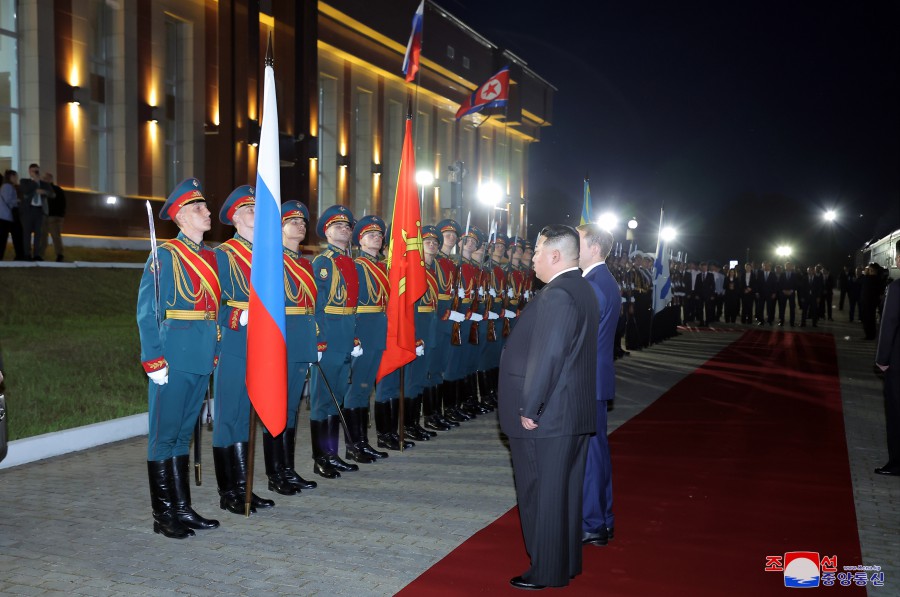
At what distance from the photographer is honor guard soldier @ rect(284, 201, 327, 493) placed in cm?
607

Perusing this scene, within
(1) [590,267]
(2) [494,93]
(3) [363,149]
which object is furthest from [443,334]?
(3) [363,149]

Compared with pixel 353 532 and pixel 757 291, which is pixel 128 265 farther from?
pixel 757 291

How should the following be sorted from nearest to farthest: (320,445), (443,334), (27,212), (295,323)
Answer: (295,323) < (320,445) < (443,334) < (27,212)

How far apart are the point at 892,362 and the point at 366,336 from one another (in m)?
4.46

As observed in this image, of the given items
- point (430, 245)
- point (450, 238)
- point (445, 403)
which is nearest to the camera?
point (430, 245)

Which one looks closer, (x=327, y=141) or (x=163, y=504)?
(x=163, y=504)

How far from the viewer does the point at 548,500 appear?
4.06 m

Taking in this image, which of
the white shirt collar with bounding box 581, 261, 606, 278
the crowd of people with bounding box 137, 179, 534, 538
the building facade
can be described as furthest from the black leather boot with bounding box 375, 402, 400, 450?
the building facade

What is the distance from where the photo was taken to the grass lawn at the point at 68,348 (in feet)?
26.3

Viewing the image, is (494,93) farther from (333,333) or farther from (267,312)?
(267,312)

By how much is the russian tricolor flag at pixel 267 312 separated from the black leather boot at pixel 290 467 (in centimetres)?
80

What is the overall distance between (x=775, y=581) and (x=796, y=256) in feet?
209

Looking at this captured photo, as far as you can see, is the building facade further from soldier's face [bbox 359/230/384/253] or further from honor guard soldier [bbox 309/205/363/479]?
honor guard soldier [bbox 309/205/363/479]

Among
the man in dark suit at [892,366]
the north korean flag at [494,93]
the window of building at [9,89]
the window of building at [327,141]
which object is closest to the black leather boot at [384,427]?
the man in dark suit at [892,366]
